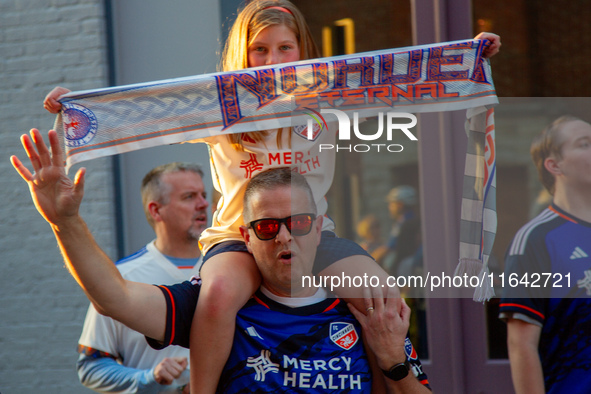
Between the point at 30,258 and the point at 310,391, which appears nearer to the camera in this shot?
the point at 310,391

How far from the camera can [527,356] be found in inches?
107

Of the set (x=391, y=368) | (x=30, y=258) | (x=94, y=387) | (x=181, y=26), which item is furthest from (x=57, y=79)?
(x=391, y=368)

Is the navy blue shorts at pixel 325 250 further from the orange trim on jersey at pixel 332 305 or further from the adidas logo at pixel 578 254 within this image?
the adidas logo at pixel 578 254

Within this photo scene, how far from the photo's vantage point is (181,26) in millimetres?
4301

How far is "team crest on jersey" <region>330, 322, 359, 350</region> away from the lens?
235cm

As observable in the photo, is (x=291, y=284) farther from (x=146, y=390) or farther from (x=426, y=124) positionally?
(x=426, y=124)

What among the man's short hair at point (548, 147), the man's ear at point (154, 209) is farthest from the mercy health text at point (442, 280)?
the man's ear at point (154, 209)

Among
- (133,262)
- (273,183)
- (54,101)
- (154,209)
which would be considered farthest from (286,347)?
(154,209)

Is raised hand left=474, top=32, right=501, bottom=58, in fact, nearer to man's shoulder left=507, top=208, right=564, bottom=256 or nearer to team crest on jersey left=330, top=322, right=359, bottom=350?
man's shoulder left=507, top=208, right=564, bottom=256

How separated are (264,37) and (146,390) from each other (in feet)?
5.46

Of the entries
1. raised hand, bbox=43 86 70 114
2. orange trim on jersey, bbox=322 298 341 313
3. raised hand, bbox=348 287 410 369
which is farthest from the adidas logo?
raised hand, bbox=43 86 70 114

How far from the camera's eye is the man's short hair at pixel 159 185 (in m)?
3.75

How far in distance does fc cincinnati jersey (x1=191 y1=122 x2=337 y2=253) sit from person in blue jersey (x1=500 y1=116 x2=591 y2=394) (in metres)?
0.88

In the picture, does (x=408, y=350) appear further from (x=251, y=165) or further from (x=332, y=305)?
(x=251, y=165)
